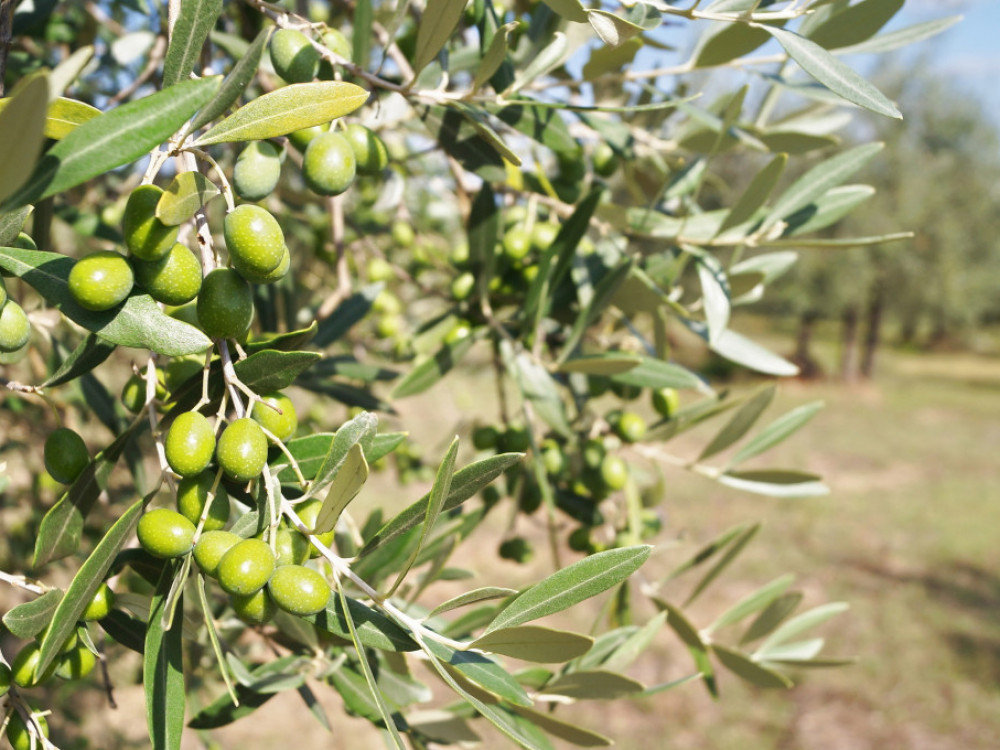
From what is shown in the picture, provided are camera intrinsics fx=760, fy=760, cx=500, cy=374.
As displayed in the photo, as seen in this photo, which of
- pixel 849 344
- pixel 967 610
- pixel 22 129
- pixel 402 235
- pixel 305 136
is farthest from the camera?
pixel 849 344

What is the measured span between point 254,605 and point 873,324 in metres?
18.9

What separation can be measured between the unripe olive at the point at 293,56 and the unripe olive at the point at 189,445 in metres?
0.35

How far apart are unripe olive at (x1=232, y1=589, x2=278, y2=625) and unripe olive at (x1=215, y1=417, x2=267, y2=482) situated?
0.30 ft

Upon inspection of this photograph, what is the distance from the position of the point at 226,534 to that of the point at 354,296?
600 millimetres

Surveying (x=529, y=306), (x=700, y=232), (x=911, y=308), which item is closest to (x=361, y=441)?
(x=529, y=306)

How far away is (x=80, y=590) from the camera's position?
556 millimetres

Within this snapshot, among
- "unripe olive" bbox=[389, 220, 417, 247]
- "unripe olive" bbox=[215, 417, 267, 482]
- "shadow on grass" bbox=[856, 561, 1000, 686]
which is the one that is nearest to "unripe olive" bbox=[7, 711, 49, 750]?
"unripe olive" bbox=[215, 417, 267, 482]

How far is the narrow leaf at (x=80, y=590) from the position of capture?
1.79 feet

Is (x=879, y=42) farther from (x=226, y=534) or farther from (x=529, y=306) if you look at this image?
(x=226, y=534)

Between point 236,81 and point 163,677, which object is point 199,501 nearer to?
point 163,677

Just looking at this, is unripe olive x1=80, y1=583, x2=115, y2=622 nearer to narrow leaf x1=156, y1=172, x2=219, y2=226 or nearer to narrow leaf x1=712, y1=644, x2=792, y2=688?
narrow leaf x1=156, y1=172, x2=219, y2=226

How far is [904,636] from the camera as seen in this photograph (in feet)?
17.4

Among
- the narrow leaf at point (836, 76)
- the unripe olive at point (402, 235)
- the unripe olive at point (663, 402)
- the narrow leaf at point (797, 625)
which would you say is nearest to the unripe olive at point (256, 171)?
the narrow leaf at point (836, 76)

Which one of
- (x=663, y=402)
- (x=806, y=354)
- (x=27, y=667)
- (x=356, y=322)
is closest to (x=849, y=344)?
(x=806, y=354)
